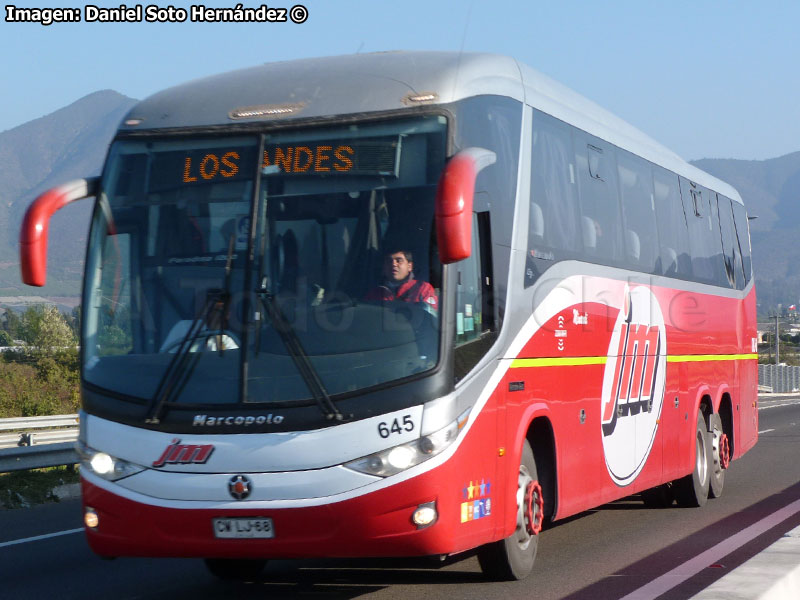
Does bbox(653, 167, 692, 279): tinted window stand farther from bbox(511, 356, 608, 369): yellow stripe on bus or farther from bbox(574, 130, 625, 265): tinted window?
bbox(511, 356, 608, 369): yellow stripe on bus

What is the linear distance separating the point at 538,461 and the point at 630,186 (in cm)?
361

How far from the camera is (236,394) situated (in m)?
7.30

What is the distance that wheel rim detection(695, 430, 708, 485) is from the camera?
1418cm

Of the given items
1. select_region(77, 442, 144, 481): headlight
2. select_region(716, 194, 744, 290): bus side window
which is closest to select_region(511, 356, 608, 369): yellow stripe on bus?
select_region(77, 442, 144, 481): headlight

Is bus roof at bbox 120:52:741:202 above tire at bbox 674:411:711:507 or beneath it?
above

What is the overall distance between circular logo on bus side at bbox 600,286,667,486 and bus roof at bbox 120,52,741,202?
297cm

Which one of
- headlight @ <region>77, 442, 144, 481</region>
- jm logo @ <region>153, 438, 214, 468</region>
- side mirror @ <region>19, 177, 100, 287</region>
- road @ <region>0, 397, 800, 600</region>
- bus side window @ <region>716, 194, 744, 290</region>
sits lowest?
road @ <region>0, 397, 800, 600</region>

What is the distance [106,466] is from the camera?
7562 mm

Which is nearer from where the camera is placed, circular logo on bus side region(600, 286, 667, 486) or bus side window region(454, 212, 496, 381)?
bus side window region(454, 212, 496, 381)

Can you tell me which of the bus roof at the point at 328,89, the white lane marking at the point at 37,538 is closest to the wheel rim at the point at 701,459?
the bus roof at the point at 328,89

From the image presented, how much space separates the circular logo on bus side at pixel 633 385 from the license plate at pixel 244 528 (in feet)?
13.8

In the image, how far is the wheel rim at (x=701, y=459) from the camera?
46.5 ft

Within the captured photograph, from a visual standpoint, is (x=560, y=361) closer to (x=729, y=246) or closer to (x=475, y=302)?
(x=475, y=302)

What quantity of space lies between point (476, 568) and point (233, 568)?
1.80 metres
